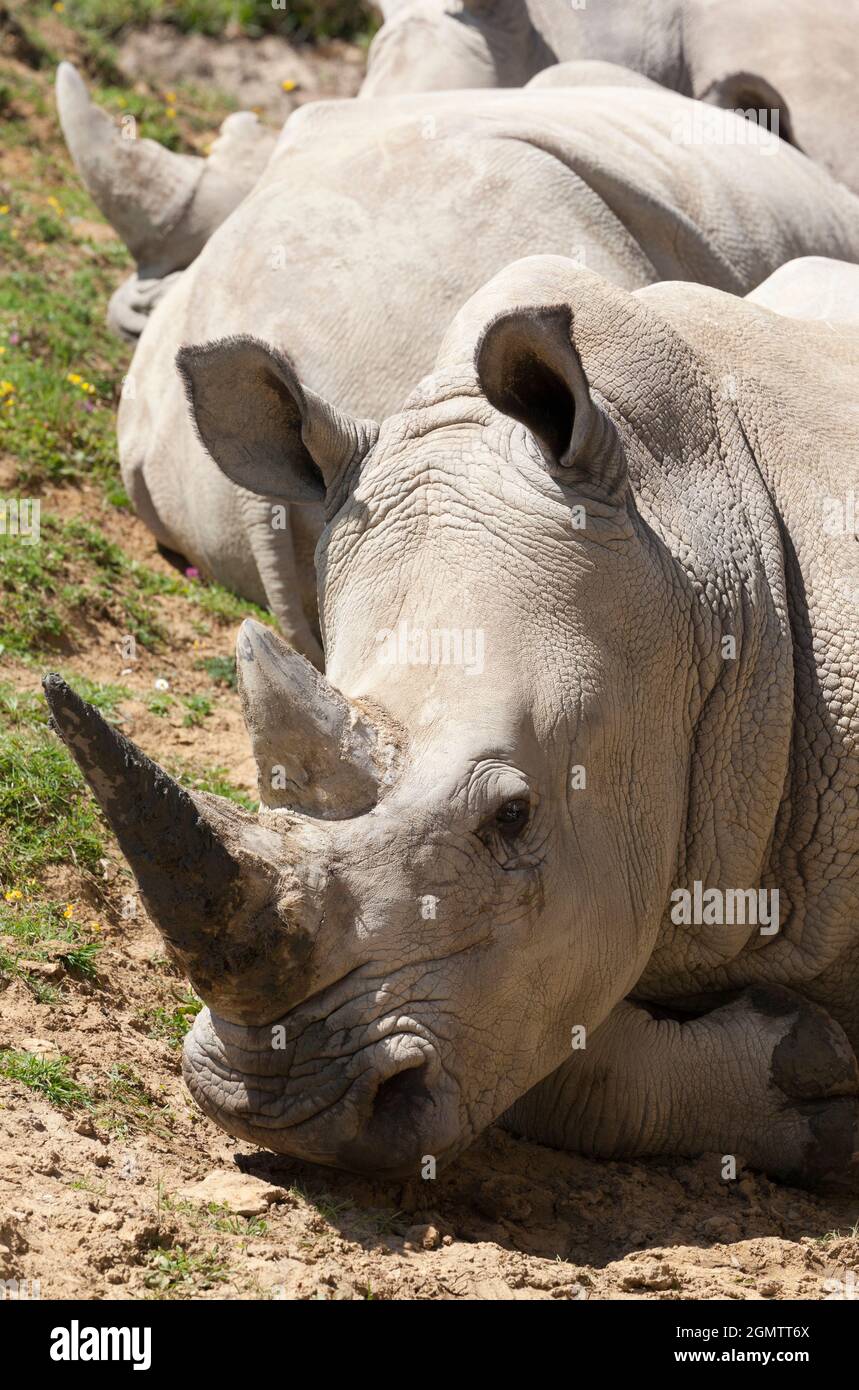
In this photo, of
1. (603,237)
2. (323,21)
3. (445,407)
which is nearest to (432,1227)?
(445,407)

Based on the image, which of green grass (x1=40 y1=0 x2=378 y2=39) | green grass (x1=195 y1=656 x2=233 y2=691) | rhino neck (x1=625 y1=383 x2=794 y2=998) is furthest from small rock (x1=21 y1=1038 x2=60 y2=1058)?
green grass (x1=40 y1=0 x2=378 y2=39)

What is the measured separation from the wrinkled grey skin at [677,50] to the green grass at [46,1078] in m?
6.67

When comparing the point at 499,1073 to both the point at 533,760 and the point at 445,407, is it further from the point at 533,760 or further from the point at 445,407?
the point at 445,407

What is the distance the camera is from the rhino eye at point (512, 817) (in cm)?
448

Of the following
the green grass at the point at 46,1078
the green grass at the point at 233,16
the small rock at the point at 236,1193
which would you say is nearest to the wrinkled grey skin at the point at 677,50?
the green grass at the point at 233,16

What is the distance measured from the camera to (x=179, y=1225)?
13.8ft

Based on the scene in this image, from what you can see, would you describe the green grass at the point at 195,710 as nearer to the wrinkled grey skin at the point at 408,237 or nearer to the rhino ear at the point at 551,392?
the wrinkled grey skin at the point at 408,237

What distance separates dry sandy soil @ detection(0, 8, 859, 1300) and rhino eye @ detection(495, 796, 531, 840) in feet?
2.89

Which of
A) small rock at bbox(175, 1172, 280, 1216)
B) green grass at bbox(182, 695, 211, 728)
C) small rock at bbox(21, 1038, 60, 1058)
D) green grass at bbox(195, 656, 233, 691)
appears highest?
green grass at bbox(195, 656, 233, 691)

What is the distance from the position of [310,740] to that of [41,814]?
1899mm

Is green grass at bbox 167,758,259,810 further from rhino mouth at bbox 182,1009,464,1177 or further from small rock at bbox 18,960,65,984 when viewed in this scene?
rhino mouth at bbox 182,1009,464,1177

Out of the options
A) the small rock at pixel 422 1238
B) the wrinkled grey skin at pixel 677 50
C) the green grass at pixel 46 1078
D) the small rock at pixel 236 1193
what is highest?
the wrinkled grey skin at pixel 677 50

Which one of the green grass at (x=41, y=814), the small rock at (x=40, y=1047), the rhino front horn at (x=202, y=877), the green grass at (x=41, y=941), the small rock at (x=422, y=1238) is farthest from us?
the green grass at (x=41, y=814)

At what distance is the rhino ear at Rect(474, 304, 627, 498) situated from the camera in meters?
4.67
